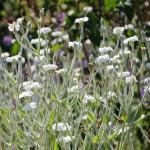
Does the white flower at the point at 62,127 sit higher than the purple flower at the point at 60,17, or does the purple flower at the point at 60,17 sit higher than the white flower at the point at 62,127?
the purple flower at the point at 60,17

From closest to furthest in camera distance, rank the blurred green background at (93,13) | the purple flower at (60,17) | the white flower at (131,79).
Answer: the white flower at (131,79) < the blurred green background at (93,13) < the purple flower at (60,17)

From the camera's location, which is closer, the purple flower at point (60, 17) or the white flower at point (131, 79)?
the white flower at point (131, 79)

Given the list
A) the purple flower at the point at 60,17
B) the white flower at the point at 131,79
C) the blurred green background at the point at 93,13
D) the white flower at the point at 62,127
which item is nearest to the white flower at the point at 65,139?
the white flower at the point at 62,127

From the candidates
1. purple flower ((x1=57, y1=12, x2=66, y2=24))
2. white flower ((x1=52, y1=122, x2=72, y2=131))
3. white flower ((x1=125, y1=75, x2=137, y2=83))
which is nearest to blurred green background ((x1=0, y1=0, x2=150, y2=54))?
purple flower ((x1=57, y1=12, x2=66, y2=24))

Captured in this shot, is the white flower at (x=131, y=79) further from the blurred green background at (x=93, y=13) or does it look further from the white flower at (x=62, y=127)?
the blurred green background at (x=93, y=13)

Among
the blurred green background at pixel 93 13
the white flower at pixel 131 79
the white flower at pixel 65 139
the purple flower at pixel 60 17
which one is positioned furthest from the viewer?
the purple flower at pixel 60 17

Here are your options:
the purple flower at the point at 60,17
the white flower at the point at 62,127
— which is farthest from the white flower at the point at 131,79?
the purple flower at the point at 60,17

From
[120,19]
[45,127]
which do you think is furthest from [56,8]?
[45,127]

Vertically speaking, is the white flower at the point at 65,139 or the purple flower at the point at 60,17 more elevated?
the purple flower at the point at 60,17

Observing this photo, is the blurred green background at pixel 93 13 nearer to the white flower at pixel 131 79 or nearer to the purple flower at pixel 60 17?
the purple flower at pixel 60 17

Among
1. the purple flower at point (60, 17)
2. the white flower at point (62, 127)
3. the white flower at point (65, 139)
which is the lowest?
the white flower at point (65, 139)

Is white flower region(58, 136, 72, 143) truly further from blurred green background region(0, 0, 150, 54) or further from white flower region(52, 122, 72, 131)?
blurred green background region(0, 0, 150, 54)
